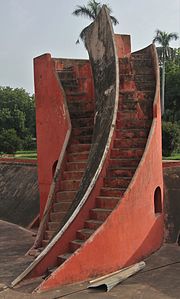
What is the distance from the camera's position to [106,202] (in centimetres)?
829

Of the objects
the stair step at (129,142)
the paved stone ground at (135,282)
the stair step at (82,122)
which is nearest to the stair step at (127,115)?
the stair step at (129,142)

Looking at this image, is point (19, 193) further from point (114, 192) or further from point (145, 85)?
point (114, 192)

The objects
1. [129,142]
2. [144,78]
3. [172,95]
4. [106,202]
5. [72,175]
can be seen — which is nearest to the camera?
[106,202]

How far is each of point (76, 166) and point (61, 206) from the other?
990 mm

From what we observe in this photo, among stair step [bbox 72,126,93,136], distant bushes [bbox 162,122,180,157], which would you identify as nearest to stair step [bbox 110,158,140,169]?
stair step [bbox 72,126,93,136]

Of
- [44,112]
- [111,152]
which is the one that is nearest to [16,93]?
[44,112]

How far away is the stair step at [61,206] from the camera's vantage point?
9.49 metres

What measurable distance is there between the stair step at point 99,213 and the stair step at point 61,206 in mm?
1286

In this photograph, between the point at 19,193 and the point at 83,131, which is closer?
the point at 83,131

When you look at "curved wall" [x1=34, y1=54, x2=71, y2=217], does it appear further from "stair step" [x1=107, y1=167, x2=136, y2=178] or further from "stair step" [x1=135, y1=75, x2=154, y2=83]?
"stair step" [x1=107, y1=167, x2=136, y2=178]

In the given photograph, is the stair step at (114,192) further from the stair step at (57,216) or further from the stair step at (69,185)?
the stair step at (57,216)

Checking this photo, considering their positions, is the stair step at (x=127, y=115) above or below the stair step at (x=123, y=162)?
above

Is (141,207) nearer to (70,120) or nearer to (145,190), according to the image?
(145,190)

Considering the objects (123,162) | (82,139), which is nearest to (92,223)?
(123,162)
